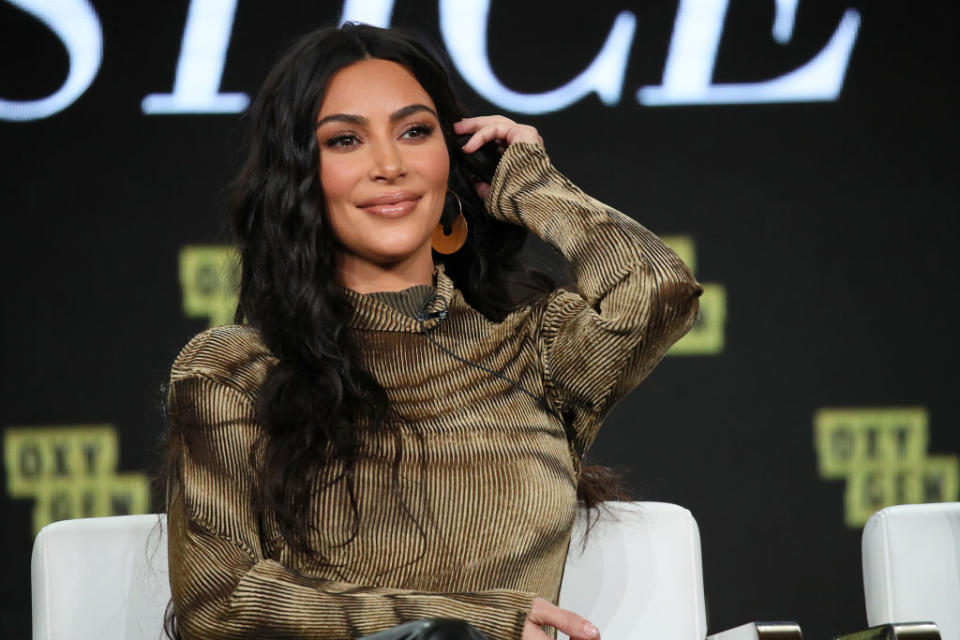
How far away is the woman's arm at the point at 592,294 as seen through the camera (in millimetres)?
2047

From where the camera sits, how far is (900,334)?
368 cm

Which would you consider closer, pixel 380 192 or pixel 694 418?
pixel 380 192

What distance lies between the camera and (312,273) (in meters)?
2.09

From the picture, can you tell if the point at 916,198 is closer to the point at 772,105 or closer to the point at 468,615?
the point at 772,105

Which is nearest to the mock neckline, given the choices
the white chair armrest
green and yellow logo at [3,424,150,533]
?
the white chair armrest

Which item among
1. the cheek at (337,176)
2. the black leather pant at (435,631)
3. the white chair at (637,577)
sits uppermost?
the cheek at (337,176)

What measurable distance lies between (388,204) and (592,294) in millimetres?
352

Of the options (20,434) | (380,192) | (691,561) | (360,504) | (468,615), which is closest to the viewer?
(468,615)

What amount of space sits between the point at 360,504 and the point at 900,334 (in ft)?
7.21

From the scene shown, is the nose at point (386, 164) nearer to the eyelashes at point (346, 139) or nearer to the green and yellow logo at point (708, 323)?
the eyelashes at point (346, 139)

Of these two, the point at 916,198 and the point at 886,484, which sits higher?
the point at 916,198

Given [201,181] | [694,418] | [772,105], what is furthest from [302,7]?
[694,418]

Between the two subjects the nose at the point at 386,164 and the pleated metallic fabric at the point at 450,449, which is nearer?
the pleated metallic fabric at the point at 450,449

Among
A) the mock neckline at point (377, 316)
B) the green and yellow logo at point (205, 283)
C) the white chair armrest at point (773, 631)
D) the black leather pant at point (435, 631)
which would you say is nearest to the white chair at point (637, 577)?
the white chair armrest at point (773, 631)
